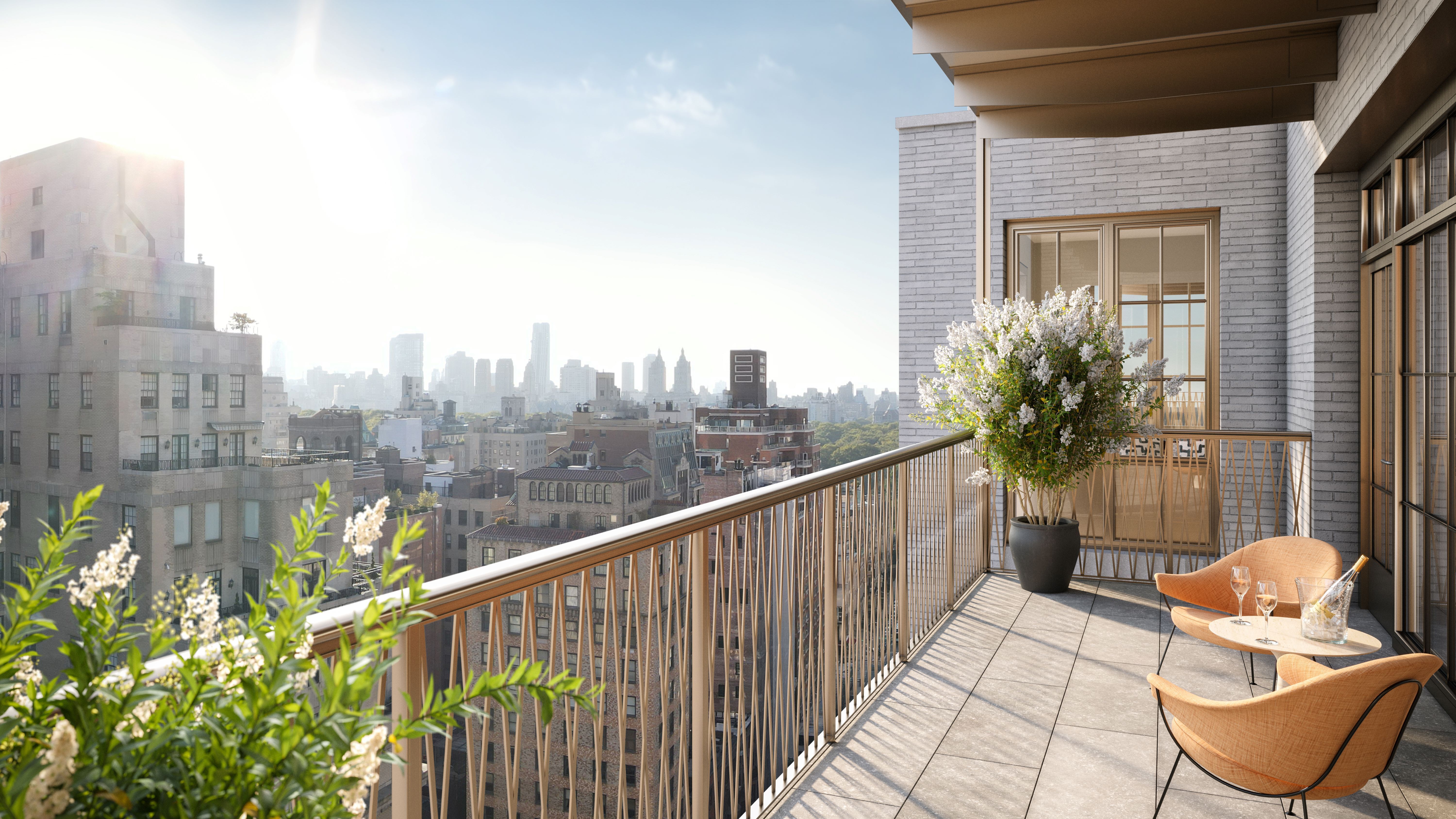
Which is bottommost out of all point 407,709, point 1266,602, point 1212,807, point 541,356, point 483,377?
point 1212,807

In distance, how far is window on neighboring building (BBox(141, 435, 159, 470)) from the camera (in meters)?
6.82

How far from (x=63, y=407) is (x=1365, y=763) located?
8036mm

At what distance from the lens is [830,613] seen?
3.04m

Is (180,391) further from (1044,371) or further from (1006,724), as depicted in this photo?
(1006,724)

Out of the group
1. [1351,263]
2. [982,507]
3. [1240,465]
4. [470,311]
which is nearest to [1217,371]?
[1240,465]

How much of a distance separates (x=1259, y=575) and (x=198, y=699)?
12.9ft

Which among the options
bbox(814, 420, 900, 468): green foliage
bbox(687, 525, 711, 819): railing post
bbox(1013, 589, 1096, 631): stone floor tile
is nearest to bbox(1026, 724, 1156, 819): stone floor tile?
bbox(687, 525, 711, 819): railing post

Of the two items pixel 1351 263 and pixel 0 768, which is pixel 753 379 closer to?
pixel 1351 263

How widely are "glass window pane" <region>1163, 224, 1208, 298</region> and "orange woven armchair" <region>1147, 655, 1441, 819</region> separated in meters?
5.06

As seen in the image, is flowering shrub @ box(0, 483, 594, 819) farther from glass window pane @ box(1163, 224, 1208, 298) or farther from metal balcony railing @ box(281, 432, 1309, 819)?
glass window pane @ box(1163, 224, 1208, 298)

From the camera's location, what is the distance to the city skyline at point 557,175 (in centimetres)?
2055

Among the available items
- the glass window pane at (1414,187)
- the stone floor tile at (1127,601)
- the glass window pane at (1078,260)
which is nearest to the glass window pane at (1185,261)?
the glass window pane at (1078,260)

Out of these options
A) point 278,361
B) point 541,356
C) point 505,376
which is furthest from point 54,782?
point 541,356

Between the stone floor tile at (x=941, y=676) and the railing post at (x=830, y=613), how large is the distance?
19.2 inches
